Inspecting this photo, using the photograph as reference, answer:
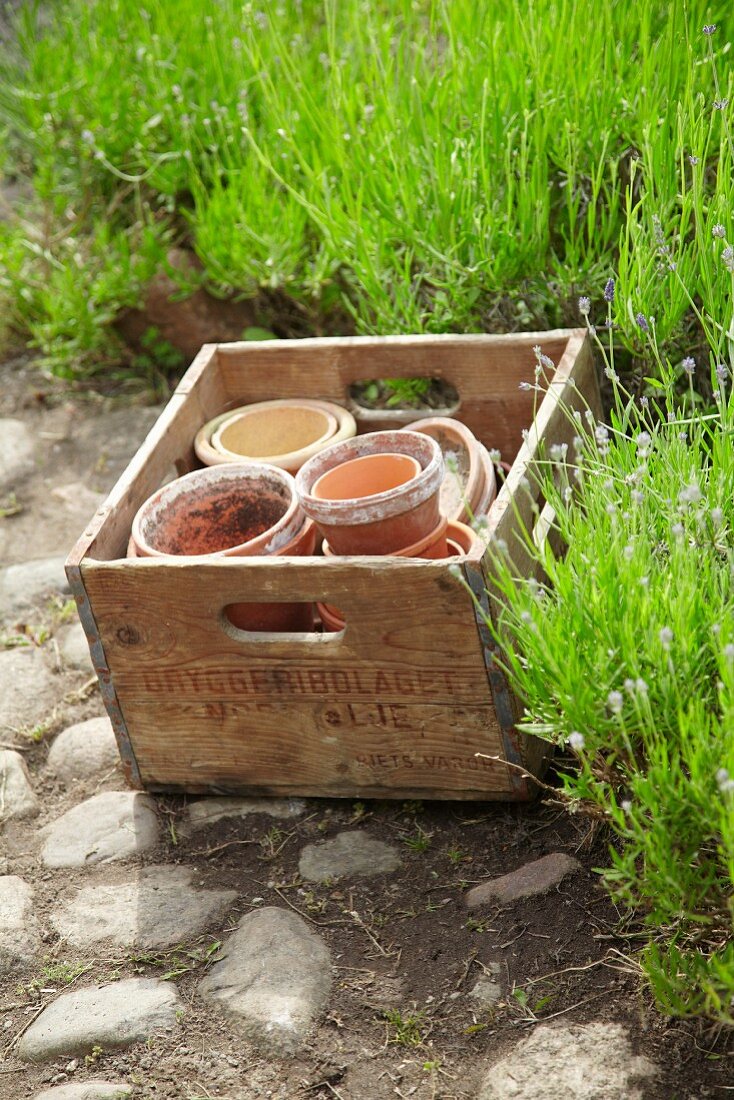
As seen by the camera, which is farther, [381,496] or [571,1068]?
[381,496]

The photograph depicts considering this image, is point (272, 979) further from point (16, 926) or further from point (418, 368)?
point (418, 368)

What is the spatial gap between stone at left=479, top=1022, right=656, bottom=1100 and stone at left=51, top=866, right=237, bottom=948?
2.14 feet

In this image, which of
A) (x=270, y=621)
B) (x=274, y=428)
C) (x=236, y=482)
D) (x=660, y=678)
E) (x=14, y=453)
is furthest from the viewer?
(x=14, y=453)

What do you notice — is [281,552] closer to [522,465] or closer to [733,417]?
[522,465]

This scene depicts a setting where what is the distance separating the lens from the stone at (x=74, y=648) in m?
3.14

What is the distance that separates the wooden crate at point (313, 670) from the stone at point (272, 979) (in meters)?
0.33

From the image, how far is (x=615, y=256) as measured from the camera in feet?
9.64

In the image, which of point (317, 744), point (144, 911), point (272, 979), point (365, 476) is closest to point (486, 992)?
point (272, 979)

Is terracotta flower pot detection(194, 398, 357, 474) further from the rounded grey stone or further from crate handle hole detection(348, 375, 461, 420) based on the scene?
the rounded grey stone

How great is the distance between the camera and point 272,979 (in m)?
2.13

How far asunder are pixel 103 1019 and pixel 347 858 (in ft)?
1.77

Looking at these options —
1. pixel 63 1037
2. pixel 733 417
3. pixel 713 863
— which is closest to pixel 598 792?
pixel 713 863

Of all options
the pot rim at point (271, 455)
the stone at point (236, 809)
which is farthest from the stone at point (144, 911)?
the pot rim at point (271, 455)

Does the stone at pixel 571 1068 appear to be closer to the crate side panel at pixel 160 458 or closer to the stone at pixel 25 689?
the crate side panel at pixel 160 458
